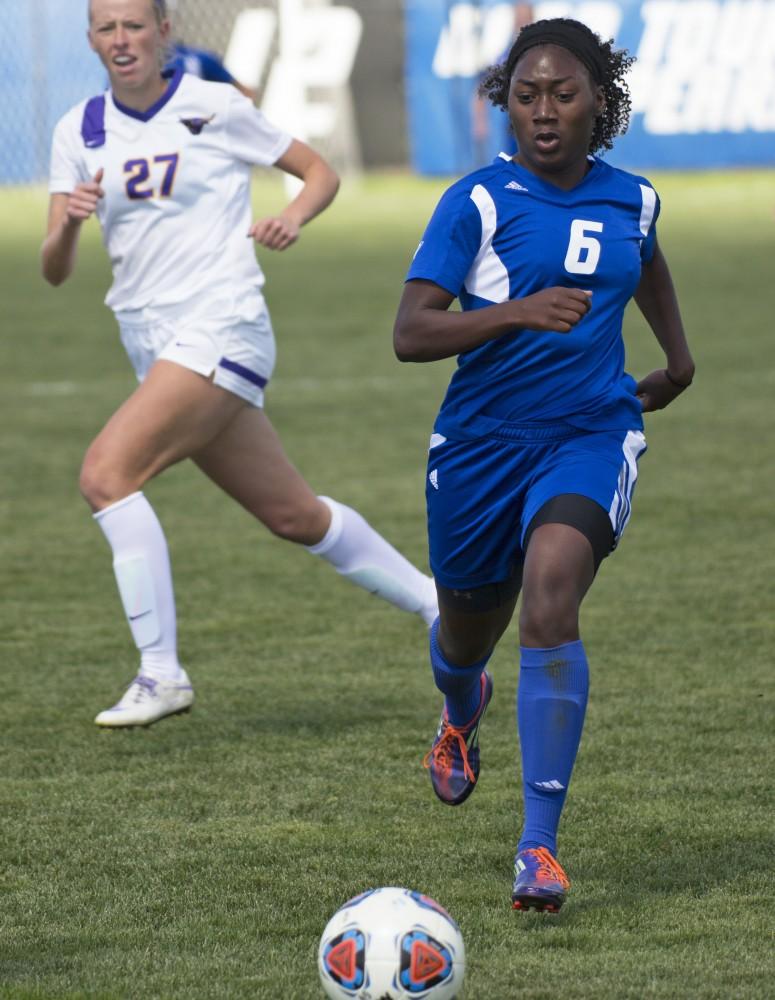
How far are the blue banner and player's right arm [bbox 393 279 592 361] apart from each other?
80.4ft

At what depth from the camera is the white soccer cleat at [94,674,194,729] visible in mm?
5527

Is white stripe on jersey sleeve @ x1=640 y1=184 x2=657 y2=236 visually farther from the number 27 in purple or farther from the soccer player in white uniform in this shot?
the number 27 in purple

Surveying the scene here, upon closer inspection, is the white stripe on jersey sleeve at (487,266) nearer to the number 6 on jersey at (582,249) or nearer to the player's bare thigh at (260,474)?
the number 6 on jersey at (582,249)

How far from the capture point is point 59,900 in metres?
4.08

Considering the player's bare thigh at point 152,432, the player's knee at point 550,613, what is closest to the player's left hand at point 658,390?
the player's knee at point 550,613

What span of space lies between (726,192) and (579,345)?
24.7 meters

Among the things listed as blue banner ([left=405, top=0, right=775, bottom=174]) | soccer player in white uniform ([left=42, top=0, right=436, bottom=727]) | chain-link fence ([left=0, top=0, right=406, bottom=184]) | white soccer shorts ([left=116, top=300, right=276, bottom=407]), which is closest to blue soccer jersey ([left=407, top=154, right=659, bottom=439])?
soccer player in white uniform ([left=42, top=0, right=436, bottom=727])

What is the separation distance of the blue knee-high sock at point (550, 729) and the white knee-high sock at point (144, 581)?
183 centimetres

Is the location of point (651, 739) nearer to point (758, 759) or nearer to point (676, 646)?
point (758, 759)

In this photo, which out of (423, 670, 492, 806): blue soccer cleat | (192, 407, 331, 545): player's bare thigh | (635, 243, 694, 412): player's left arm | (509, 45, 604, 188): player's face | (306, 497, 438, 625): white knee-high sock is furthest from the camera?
(306, 497, 438, 625): white knee-high sock

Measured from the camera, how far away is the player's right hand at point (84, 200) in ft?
17.8

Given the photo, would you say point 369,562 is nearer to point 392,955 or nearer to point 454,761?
point 454,761

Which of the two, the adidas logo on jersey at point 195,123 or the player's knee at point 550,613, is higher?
the adidas logo on jersey at point 195,123

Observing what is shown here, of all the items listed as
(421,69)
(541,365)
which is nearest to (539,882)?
(541,365)
